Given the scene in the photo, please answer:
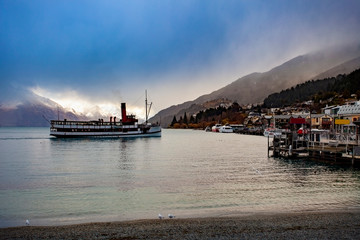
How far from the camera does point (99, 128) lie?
379ft

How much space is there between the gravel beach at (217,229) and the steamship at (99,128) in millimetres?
103495

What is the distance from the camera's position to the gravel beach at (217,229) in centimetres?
1148

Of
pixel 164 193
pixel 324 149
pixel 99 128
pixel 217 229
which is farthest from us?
pixel 99 128

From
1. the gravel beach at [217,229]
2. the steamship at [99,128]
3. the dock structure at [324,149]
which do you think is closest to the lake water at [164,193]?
the gravel beach at [217,229]

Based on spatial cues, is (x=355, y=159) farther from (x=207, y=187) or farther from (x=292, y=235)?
(x=292, y=235)

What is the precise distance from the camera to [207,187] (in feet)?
77.3

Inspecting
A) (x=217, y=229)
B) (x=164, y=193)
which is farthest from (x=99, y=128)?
(x=217, y=229)

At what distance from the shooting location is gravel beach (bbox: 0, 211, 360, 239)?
1148 centimetres

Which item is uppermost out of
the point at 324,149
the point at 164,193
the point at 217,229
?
the point at 324,149

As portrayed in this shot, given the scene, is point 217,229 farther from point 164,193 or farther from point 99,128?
point 99,128

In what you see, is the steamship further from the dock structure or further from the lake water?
the lake water

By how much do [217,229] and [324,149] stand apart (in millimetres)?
32506

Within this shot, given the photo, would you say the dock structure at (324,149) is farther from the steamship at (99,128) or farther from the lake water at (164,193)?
the steamship at (99,128)

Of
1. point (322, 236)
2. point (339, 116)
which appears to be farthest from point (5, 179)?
point (339, 116)
